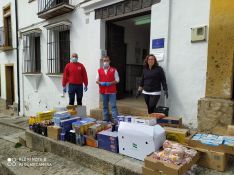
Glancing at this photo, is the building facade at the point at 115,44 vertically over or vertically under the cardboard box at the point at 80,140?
over

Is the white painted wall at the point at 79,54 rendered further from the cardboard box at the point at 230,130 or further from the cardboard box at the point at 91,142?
the cardboard box at the point at 230,130

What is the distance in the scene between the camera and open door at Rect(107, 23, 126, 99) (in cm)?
550

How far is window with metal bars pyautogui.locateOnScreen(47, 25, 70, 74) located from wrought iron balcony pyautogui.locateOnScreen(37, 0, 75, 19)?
0.49 metres

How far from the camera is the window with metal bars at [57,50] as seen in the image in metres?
6.69

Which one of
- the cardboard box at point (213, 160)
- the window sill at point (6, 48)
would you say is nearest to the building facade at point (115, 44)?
the window sill at point (6, 48)

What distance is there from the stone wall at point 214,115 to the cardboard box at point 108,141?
1.45 m

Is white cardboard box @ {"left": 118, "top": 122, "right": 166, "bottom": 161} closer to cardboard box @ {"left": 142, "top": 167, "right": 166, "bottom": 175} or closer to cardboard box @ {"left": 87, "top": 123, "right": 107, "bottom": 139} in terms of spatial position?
cardboard box @ {"left": 142, "top": 167, "right": 166, "bottom": 175}

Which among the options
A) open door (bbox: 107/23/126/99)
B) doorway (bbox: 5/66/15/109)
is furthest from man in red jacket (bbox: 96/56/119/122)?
doorway (bbox: 5/66/15/109)

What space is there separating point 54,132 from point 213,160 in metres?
2.62

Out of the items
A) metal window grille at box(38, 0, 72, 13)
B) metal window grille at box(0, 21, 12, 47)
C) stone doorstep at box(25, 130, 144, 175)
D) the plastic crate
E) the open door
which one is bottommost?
stone doorstep at box(25, 130, 144, 175)

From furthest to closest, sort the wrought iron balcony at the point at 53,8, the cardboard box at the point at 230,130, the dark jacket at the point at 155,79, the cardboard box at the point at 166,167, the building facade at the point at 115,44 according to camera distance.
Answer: the wrought iron balcony at the point at 53,8
the dark jacket at the point at 155,79
the building facade at the point at 115,44
the cardboard box at the point at 230,130
the cardboard box at the point at 166,167

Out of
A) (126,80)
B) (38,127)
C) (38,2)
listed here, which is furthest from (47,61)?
(38,127)

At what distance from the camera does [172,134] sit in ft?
9.73

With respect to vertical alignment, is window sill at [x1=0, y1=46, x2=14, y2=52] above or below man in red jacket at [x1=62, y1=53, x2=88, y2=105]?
above
